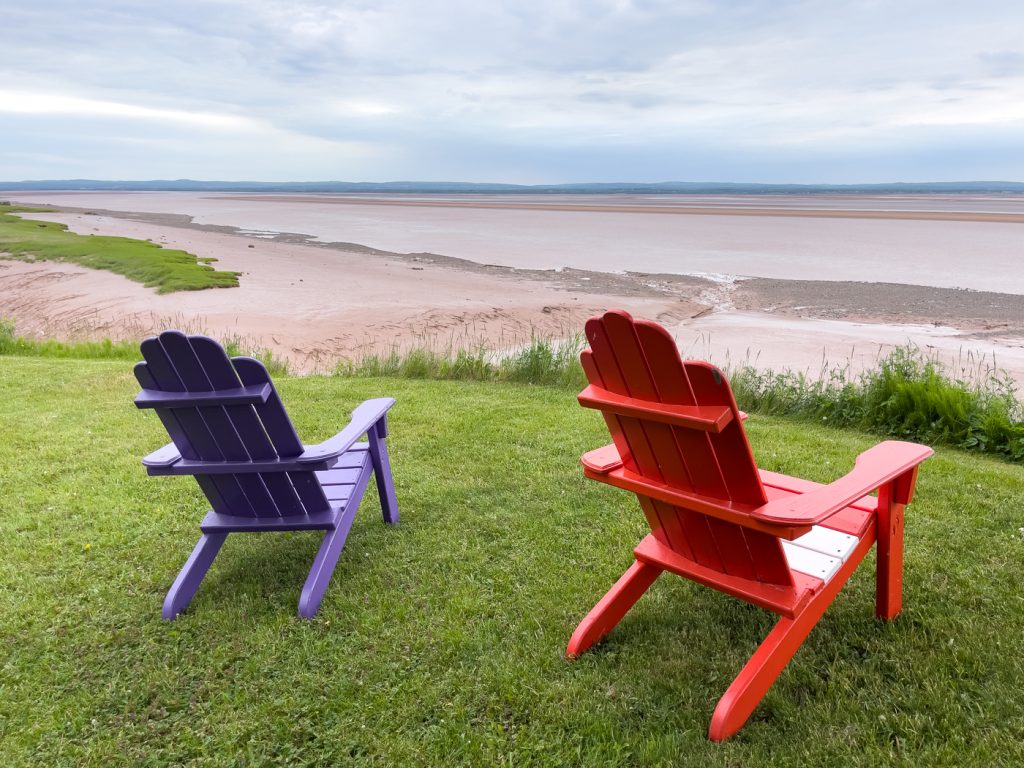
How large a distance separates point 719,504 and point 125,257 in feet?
85.2

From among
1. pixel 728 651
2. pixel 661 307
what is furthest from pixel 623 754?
pixel 661 307

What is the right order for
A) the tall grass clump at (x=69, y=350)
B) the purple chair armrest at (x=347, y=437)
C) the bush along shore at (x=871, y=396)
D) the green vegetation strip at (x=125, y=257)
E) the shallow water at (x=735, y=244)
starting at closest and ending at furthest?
1. the purple chair armrest at (x=347, y=437)
2. the bush along shore at (x=871, y=396)
3. the tall grass clump at (x=69, y=350)
4. the green vegetation strip at (x=125, y=257)
5. the shallow water at (x=735, y=244)

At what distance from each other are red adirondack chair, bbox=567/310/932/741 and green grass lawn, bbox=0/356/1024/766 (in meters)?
0.25

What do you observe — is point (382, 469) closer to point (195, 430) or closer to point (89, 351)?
point (195, 430)

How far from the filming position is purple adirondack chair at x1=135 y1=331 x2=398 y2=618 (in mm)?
2947

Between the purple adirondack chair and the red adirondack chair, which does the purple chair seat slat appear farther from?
the red adirondack chair

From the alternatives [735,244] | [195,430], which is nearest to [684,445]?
[195,430]

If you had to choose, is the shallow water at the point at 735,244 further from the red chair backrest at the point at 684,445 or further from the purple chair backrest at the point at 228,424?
the purple chair backrest at the point at 228,424

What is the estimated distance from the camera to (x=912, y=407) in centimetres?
602

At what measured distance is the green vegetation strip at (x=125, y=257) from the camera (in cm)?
1934

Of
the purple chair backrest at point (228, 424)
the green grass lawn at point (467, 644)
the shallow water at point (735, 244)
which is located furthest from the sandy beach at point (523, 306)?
the purple chair backrest at point (228, 424)

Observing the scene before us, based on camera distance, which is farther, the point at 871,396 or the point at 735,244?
the point at 735,244

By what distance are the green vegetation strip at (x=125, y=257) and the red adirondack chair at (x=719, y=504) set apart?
17885 mm

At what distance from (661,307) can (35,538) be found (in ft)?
45.9
